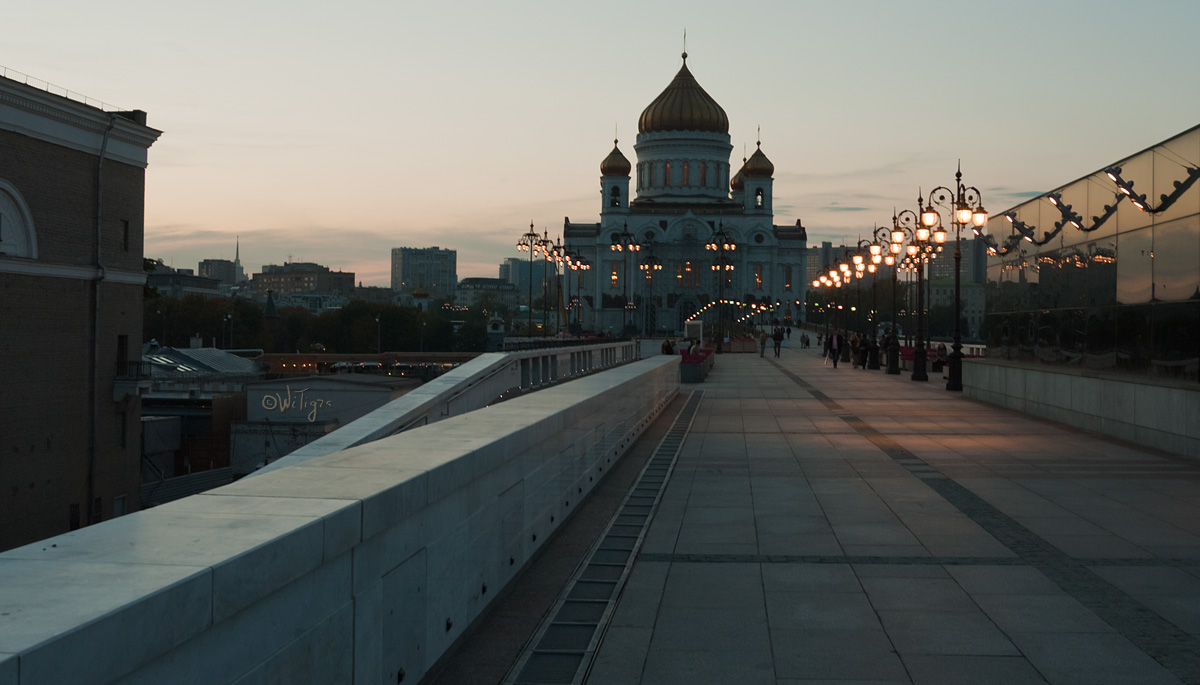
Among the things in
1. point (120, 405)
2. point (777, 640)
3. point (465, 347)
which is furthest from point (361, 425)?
point (465, 347)

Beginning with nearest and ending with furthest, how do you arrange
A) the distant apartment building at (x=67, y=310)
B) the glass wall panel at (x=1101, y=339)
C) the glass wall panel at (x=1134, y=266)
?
the glass wall panel at (x=1134, y=266), the glass wall panel at (x=1101, y=339), the distant apartment building at (x=67, y=310)

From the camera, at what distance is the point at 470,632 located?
603cm

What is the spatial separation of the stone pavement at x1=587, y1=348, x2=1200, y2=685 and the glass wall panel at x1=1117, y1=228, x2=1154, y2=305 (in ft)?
8.81

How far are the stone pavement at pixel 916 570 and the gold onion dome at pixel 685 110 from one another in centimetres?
11451

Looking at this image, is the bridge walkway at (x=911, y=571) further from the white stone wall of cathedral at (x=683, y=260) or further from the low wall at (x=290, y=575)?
the white stone wall of cathedral at (x=683, y=260)

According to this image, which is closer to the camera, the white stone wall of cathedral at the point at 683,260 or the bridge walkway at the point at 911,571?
the bridge walkway at the point at 911,571

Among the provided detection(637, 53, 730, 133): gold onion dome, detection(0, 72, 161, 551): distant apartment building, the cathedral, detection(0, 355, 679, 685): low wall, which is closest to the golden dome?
the cathedral

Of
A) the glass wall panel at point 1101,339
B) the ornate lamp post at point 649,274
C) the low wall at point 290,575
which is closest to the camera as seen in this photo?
the low wall at point 290,575

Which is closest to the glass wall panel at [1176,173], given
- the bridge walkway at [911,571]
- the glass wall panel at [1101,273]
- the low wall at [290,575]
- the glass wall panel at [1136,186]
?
the glass wall panel at [1136,186]

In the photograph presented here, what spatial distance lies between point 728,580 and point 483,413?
7.70 ft

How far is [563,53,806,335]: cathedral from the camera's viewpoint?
128 m

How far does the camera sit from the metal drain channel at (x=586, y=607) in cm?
548

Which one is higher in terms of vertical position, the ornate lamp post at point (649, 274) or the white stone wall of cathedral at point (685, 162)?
the white stone wall of cathedral at point (685, 162)

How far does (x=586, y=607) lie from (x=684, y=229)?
12606 centimetres
